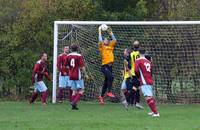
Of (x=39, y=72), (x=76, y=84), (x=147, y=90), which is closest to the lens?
(x=147, y=90)

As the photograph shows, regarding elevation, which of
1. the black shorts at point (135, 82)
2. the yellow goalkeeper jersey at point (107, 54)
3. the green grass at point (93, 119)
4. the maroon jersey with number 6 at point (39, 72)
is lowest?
the green grass at point (93, 119)

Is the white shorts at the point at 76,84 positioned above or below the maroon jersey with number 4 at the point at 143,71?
below

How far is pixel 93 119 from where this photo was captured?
14.0 meters

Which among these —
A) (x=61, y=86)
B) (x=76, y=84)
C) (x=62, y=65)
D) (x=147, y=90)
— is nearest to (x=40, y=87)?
(x=61, y=86)

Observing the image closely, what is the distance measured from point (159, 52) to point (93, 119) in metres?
8.53

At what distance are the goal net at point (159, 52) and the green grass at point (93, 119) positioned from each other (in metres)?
4.30

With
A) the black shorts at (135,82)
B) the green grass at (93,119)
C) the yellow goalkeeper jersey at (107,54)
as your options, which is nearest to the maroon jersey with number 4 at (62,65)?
the yellow goalkeeper jersey at (107,54)

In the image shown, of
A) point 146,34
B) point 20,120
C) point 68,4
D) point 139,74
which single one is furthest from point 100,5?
point 20,120

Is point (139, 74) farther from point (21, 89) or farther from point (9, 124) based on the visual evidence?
point (21, 89)

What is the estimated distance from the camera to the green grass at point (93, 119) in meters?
12.1

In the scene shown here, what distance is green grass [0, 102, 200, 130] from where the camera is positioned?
12094 mm

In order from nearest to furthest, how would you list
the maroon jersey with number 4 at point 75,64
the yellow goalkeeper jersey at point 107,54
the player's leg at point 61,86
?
the maroon jersey with number 4 at point 75,64 < the yellow goalkeeper jersey at point 107,54 < the player's leg at point 61,86

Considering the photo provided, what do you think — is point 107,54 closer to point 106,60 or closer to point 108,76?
point 106,60

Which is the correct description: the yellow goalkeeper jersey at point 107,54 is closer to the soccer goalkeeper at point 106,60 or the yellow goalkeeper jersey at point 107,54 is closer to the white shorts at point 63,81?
the soccer goalkeeper at point 106,60
